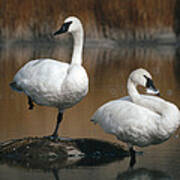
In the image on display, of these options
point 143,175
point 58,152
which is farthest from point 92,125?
point 143,175

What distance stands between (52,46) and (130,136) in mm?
25209

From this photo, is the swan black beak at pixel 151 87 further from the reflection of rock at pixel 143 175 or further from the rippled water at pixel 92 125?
the reflection of rock at pixel 143 175

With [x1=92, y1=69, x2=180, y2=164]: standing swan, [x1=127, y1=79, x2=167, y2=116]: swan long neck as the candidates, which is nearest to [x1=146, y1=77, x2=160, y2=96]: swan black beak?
[x1=92, y1=69, x2=180, y2=164]: standing swan

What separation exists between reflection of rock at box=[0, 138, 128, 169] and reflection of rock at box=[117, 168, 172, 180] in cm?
53

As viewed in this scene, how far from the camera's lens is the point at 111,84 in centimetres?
1548

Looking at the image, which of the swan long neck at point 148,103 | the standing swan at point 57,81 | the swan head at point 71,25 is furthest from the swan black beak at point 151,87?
the swan head at point 71,25

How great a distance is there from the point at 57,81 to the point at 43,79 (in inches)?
6.8

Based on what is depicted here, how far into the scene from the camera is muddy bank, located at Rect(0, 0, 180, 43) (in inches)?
1260

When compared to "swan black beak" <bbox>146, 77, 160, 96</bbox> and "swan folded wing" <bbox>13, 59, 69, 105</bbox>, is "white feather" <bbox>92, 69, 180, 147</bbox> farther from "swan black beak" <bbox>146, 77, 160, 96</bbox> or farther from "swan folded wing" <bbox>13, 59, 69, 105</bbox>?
"swan folded wing" <bbox>13, 59, 69, 105</bbox>

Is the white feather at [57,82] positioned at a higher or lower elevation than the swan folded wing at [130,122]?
Answer: higher

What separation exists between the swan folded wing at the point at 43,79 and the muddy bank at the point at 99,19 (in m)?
23.5

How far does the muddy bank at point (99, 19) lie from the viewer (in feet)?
105

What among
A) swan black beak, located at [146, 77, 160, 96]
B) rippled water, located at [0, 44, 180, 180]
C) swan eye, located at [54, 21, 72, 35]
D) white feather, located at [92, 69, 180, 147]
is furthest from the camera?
swan eye, located at [54, 21, 72, 35]

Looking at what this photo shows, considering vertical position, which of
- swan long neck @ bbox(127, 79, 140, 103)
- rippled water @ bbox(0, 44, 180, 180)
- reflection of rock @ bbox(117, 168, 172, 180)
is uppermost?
swan long neck @ bbox(127, 79, 140, 103)
